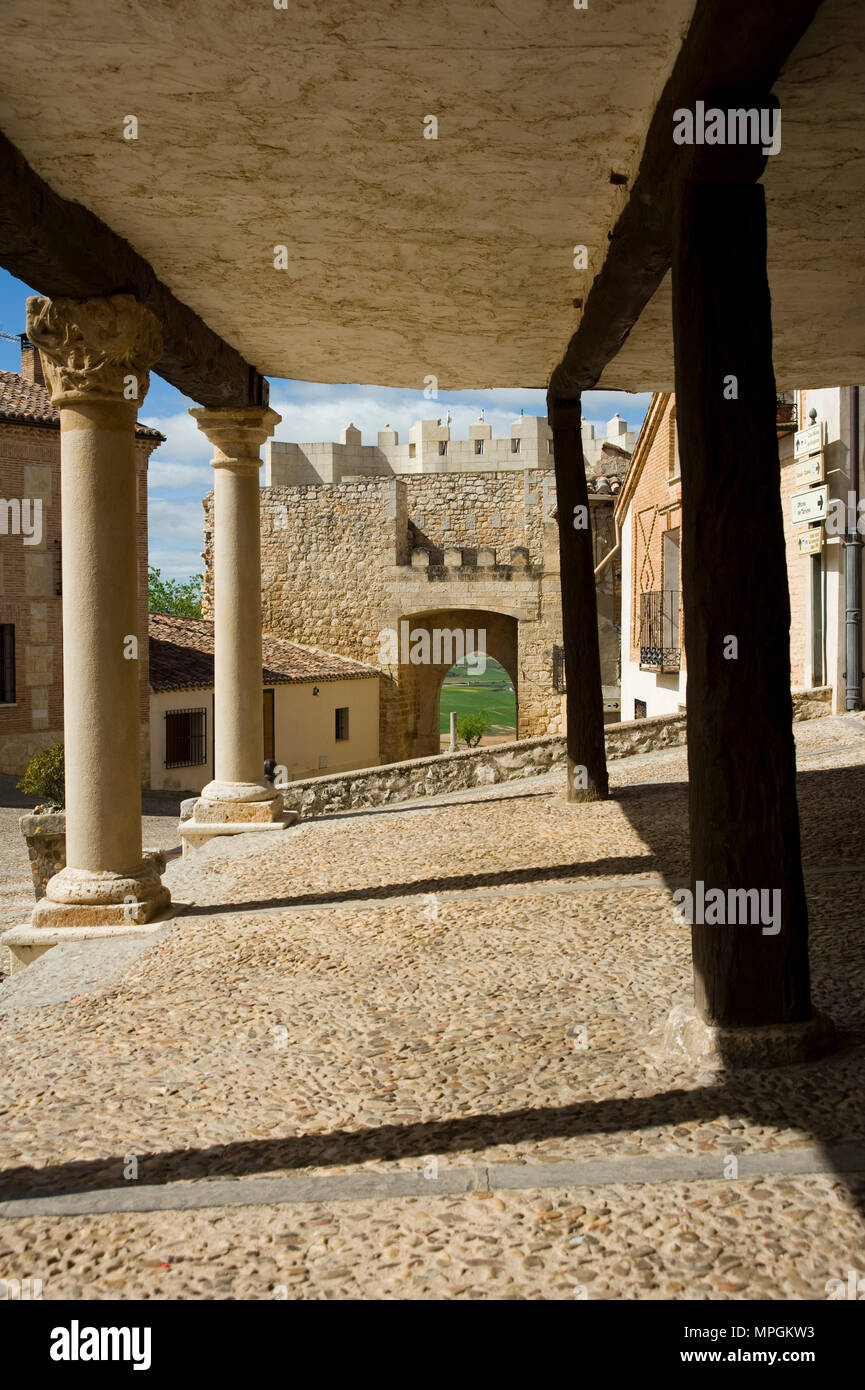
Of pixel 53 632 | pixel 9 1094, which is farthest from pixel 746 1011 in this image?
pixel 53 632

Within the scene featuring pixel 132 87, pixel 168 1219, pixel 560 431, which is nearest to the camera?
pixel 168 1219

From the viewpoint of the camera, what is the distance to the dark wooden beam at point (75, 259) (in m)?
4.51

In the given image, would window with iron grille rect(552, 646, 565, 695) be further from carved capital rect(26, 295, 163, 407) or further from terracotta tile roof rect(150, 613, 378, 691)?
carved capital rect(26, 295, 163, 407)

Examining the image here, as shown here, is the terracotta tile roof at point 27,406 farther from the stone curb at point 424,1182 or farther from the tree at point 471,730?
the stone curb at point 424,1182

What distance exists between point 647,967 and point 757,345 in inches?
99.3

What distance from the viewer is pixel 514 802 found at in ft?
31.4

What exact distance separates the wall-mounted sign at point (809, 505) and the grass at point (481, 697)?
95.2ft

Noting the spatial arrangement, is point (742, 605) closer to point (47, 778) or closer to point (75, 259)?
point (75, 259)

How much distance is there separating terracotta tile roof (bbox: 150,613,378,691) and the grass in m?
16.4

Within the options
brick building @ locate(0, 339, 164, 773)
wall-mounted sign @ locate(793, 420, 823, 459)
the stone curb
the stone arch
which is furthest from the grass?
the stone curb

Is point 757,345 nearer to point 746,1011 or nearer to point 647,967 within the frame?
point 746,1011

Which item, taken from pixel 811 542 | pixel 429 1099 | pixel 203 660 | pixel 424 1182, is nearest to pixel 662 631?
pixel 811 542

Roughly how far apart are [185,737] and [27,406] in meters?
7.72

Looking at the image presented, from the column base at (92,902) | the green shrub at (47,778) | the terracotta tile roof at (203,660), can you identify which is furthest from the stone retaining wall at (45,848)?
the terracotta tile roof at (203,660)
